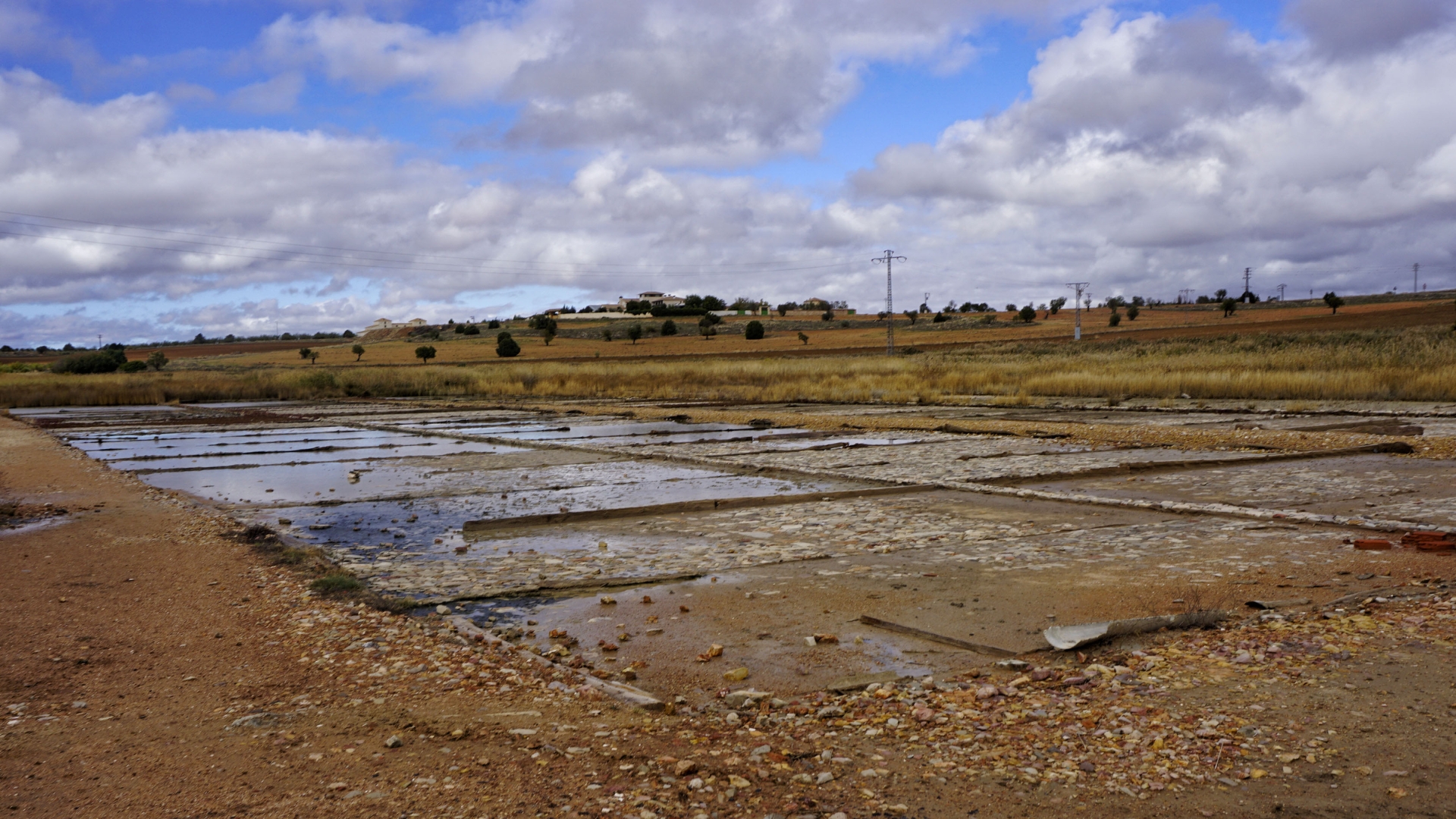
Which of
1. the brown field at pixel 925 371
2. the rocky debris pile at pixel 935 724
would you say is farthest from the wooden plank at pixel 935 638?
the brown field at pixel 925 371

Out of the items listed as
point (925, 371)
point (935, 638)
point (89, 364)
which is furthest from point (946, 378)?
point (89, 364)

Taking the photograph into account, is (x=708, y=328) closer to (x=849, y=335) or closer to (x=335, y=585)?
(x=849, y=335)

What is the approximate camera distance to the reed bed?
28.7 m

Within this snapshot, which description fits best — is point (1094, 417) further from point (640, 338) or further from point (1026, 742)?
point (640, 338)

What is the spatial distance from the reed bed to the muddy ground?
23474 mm

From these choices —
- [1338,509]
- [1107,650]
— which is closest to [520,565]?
[1107,650]

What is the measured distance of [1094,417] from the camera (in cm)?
2517

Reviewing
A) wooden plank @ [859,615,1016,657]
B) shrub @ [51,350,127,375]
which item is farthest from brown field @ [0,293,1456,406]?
wooden plank @ [859,615,1016,657]

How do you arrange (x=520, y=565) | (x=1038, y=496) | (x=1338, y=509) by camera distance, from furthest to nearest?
(x=1038, y=496) → (x=1338, y=509) → (x=520, y=565)

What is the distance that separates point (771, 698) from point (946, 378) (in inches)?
1384

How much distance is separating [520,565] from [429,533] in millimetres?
2198

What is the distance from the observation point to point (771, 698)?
4848mm

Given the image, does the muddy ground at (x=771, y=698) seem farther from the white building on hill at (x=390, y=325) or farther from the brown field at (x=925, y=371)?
the white building on hill at (x=390, y=325)

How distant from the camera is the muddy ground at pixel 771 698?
3812 mm
